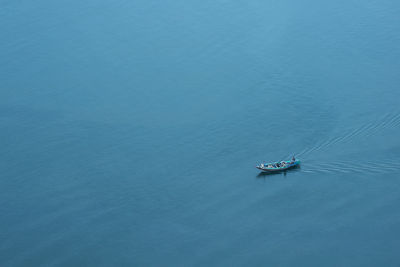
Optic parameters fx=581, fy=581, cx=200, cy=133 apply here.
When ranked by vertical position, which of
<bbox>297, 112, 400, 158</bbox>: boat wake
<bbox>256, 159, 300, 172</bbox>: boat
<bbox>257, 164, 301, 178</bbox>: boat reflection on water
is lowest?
<bbox>257, 164, 301, 178</bbox>: boat reflection on water

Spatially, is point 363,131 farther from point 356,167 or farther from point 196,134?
point 196,134

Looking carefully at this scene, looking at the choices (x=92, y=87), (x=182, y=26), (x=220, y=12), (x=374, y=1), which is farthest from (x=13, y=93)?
(x=374, y=1)

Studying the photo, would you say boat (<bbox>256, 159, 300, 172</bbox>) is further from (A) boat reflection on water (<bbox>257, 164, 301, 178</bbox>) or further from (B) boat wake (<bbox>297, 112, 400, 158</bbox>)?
(B) boat wake (<bbox>297, 112, 400, 158</bbox>)

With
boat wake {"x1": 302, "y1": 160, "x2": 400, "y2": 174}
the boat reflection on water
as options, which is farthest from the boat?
boat wake {"x1": 302, "y1": 160, "x2": 400, "y2": 174}

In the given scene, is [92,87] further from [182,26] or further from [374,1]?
[374,1]

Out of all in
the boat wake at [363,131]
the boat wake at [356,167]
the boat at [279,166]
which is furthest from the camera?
the boat wake at [363,131]

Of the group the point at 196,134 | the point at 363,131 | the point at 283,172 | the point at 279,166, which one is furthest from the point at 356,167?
the point at 196,134

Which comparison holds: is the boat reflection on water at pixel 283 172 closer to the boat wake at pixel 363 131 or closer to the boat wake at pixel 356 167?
the boat wake at pixel 356 167

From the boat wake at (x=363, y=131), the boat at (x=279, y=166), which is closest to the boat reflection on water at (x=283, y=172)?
the boat at (x=279, y=166)
